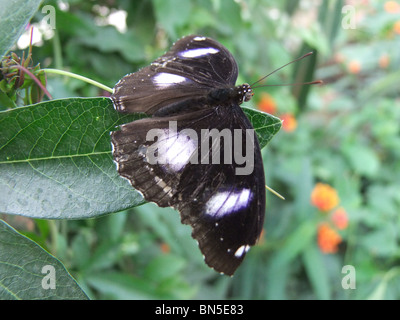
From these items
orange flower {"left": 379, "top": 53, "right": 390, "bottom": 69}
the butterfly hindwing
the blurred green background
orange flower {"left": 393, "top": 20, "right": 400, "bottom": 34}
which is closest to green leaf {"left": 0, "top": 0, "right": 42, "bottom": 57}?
the butterfly hindwing

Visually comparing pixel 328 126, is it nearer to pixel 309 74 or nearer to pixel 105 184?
pixel 309 74

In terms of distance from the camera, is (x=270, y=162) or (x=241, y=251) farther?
(x=270, y=162)

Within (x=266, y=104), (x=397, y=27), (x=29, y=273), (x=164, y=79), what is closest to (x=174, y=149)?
(x=164, y=79)

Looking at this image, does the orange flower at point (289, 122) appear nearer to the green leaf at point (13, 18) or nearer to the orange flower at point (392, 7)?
the orange flower at point (392, 7)

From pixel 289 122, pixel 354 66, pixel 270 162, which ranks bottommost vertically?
pixel 270 162

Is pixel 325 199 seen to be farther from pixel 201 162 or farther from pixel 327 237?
pixel 201 162

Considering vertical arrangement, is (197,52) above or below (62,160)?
above

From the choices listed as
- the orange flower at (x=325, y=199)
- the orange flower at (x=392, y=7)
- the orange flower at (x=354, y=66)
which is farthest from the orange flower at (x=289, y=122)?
the orange flower at (x=392, y=7)
